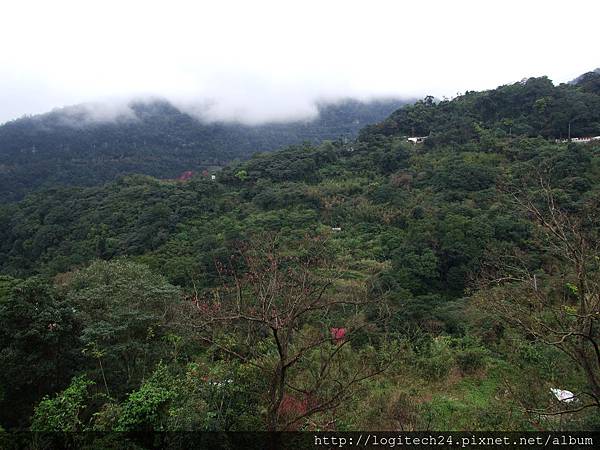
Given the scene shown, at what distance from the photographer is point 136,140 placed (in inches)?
2402

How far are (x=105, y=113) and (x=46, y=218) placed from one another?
55.7 meters

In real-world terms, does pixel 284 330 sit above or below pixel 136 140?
below

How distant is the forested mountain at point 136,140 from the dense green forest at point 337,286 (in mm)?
20067

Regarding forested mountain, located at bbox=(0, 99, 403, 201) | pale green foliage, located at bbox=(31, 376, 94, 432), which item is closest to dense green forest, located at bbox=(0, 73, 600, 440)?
pale green foliage, located at bbox=(31, 376, 94, 432)

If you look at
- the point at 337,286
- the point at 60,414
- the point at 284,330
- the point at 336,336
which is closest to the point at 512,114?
the point at 337,286

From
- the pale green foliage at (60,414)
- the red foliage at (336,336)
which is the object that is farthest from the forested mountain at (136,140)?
the pale green foliage at (60,414)

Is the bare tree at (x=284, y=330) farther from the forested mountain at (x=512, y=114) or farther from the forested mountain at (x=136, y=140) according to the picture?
the forested mountain at (x=136, y=140)

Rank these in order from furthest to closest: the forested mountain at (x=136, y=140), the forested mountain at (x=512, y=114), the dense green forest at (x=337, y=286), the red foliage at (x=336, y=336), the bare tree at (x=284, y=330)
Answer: the forested mountain at (x=136, y=140)
the forested mountain at (x=512, y=114)
the dense green forest at (x=337, y=286)
the red foliage at (x=336, y=336)
the bare tree at (x=284, y=330)

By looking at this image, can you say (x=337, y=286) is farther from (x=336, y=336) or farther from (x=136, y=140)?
(x=136, y=140)

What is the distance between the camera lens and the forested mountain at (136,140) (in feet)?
161

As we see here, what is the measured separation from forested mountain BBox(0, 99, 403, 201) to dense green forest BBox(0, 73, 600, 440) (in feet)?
65.8

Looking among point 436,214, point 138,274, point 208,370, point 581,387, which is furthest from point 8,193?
point 581,387

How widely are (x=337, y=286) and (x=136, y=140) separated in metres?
57.4

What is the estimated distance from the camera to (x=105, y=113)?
73.8 metres
